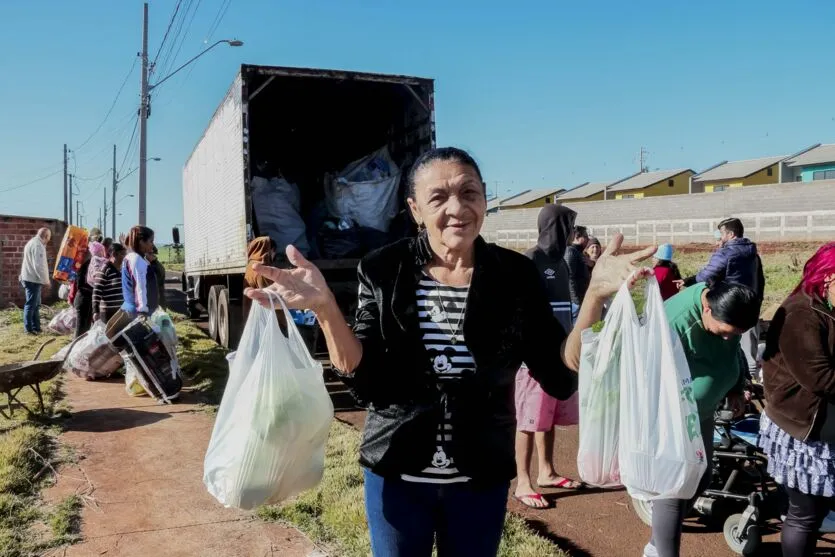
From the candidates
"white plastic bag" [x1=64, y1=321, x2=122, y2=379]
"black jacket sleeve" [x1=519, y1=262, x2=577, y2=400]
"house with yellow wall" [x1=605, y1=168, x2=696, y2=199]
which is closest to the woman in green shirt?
"black jacket sleeve" [x1=519, y1=262, x2=577, y2=400]

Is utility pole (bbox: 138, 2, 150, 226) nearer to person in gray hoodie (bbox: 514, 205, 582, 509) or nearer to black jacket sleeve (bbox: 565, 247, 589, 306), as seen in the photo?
black jacket sleeve (bbox: 565, 247, 589, 306)

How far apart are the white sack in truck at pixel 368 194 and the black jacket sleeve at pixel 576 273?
Answer: 2836mm

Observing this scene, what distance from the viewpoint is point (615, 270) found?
2002 millimetres

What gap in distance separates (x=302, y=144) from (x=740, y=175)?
168ft

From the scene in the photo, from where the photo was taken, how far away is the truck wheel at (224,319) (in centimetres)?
1041

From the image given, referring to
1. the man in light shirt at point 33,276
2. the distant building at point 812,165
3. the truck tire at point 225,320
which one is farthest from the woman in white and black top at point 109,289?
the distant building at point 812,165

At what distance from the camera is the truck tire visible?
10.4m

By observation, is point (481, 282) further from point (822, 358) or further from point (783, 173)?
point (783, 173)

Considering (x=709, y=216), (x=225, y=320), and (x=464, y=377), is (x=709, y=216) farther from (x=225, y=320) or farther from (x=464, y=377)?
(x=464, y=377)

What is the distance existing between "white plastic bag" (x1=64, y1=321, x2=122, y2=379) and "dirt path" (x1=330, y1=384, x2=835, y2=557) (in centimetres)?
535

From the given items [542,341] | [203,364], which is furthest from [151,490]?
[203,364]

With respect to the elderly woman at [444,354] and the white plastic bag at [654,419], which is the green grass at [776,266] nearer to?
the white plastic bag at [654,419]

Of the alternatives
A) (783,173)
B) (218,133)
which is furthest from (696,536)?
(783,173)

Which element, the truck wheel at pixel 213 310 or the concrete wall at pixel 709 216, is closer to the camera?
the truck wheel at pixel 213 310
